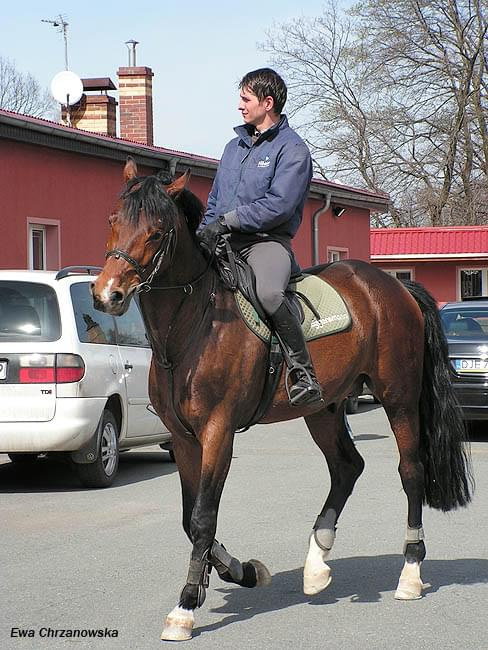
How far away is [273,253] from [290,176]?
416 millimetres

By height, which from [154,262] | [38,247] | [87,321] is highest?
[38,247]

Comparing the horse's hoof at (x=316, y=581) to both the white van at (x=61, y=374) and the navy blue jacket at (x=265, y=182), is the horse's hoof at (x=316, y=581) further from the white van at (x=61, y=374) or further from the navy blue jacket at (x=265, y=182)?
the white van at (x=61, y=374)

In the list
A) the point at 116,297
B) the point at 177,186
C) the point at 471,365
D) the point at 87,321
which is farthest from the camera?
the point at 471,365

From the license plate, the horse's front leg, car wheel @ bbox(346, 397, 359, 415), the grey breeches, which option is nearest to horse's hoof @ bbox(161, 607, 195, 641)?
the horse's front leg

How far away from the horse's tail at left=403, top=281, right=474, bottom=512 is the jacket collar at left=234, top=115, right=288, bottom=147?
1487 mm

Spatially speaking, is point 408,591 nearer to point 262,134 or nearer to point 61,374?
point 262,134

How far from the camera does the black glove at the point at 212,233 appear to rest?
609 centimetres

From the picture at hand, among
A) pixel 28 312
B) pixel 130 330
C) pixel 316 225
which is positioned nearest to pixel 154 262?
pixel 28 312

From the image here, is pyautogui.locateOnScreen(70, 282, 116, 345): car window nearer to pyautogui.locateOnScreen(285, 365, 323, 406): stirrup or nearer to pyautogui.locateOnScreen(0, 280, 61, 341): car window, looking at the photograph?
pyautogui.locateOnScreen(0, 280, 61, 341): car window

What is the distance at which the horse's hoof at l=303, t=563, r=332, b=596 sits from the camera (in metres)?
6.41

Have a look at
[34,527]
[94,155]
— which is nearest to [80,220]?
[94,155]

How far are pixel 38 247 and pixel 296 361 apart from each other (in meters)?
14.1

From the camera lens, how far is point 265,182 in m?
6.29

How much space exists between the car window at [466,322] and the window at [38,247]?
6901 mm
